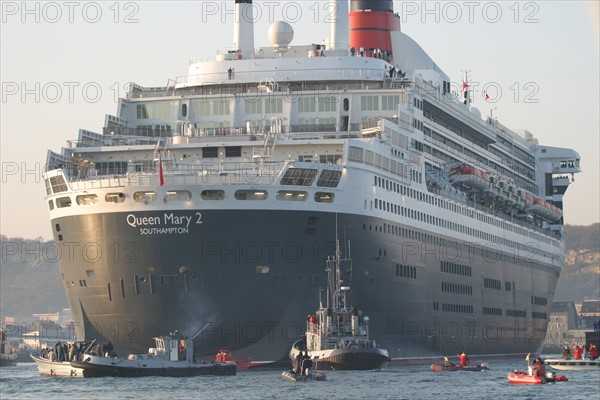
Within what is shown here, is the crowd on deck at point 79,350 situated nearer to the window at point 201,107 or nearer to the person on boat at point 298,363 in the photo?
the person on boat at point 298,363

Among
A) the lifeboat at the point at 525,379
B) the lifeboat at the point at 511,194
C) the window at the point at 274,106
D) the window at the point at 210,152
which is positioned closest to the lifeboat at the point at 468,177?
the lifeboat at the point at 511,194

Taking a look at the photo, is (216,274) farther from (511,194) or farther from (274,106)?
(511,194)

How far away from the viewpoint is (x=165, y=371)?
7419cm

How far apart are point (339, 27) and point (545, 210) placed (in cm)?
3373

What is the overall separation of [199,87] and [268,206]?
18363 mm

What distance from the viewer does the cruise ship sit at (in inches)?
2995

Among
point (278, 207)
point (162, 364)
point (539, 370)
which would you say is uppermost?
point (278, 207)

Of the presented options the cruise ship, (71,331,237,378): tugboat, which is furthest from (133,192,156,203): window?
(71,331,237,378): tugboat

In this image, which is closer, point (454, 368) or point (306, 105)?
point (454, 368)

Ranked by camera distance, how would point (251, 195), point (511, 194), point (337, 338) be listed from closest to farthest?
1. point (337, 338)
2. point (251, 195)
3. point (511, 194)

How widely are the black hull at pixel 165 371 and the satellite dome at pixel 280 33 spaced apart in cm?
2760

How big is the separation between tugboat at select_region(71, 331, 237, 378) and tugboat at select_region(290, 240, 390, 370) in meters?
4.11

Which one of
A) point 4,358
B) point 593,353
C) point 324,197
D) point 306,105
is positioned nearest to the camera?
point 324,197

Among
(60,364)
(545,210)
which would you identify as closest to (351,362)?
(60,364)
